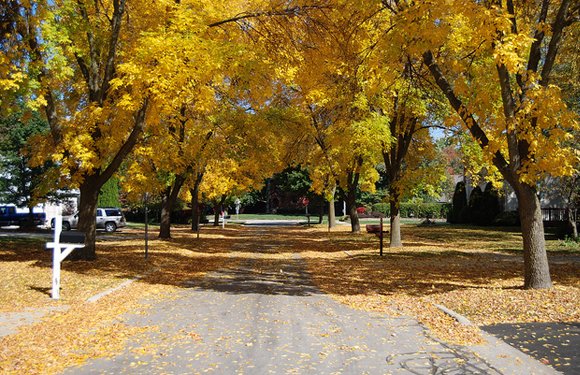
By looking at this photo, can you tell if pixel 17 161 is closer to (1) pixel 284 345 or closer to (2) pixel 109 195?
(2) pixel 109 195

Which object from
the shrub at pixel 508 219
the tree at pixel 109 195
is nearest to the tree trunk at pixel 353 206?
the shrub at pixel 508 219

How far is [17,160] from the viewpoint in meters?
33.0

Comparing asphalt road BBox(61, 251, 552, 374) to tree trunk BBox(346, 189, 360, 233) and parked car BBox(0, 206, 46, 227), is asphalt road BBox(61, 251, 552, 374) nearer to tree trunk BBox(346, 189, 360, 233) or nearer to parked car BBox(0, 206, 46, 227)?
tree trunk BBox(346, 189, 360, 233)

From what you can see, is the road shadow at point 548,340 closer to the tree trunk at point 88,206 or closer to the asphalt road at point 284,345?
the asphalt road at point 284,345

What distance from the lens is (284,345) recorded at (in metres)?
6.04

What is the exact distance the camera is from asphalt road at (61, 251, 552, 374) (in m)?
5.20

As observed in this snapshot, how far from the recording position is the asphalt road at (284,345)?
520 cm

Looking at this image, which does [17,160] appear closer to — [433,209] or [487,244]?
[487,244]

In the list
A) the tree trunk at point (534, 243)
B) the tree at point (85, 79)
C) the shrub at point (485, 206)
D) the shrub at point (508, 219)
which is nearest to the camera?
the tree trunk at point (534, 243)

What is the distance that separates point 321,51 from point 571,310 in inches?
312

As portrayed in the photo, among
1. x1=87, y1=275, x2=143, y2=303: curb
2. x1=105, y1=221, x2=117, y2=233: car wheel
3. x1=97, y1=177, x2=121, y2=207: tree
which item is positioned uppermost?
x1=97, y1=177, x2=121, y2=207: tree

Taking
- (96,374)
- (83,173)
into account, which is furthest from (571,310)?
(83,173)

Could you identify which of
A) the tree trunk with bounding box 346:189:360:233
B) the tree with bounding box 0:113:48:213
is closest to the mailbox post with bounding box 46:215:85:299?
the tree trunk with bounding box 346:189:360:233

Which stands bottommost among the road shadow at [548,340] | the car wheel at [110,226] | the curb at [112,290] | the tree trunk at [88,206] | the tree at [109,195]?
the road shadow at [548,340]
